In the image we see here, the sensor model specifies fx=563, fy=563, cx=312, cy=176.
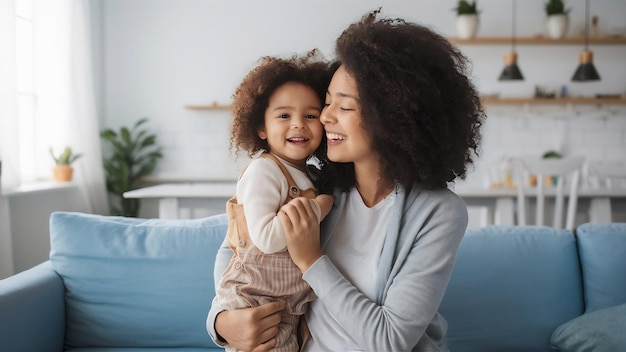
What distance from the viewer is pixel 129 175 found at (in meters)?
5.23

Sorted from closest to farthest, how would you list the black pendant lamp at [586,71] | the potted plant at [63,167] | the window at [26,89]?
the window at [26,89]
the potted plant at [63,167]
the black pendant lamp at [586,71]

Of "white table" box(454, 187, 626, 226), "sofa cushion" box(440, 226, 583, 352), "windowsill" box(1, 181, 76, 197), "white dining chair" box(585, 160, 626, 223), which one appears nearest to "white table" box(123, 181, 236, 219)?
"windowsill" box(1, 181, 76, 197)

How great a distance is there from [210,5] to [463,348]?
4560mm

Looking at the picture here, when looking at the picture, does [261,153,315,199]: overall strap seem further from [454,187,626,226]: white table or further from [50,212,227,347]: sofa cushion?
[454,187,626,226]: white table

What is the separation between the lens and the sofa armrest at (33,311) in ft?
5.05

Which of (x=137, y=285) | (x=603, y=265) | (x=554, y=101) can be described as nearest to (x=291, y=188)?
(x=137, y=285)

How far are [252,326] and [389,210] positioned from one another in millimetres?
391

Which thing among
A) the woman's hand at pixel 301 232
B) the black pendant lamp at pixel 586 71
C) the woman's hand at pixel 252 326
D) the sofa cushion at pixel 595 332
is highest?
the black pendant lamp at pixel 586 71

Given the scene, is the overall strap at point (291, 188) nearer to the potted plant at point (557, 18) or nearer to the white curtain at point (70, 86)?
the white curtain at point (70, 86)

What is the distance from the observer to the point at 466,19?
5.16 m

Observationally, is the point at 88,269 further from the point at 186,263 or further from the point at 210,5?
the point at 210,5

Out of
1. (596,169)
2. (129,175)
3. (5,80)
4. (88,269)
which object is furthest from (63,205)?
(596,169)

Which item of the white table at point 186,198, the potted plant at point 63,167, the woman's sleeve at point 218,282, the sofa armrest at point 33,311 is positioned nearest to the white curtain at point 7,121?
the white table at point 186,198

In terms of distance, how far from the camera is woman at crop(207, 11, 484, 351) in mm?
1131
